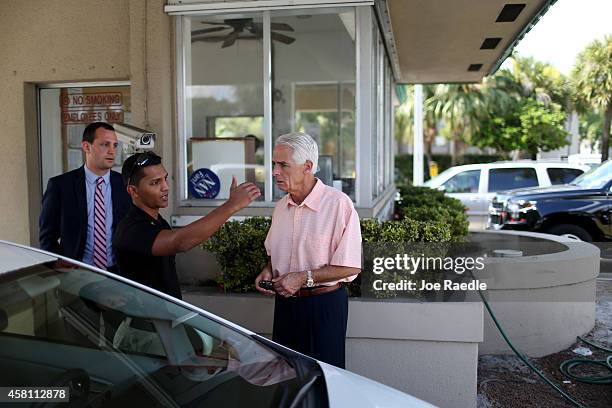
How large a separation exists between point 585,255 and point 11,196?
5.50 m

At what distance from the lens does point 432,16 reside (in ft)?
23.6

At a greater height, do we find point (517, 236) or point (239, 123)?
point (239, 123)

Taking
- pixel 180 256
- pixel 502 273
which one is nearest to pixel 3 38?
pixel 180 256

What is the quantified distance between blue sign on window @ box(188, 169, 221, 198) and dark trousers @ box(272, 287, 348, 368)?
2.56 metres

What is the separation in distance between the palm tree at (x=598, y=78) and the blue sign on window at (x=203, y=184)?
26.3m

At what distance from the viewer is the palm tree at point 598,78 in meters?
28.4

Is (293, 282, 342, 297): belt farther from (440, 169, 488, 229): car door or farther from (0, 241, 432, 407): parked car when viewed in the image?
(440, 169, 488, 229): car door

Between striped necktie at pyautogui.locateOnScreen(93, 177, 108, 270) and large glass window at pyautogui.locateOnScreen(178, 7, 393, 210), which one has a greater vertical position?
large glass window at pyautogui.locateOnScreen(178, 7, 393, 210)

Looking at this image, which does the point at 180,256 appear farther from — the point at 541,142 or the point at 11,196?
the point at 541,142

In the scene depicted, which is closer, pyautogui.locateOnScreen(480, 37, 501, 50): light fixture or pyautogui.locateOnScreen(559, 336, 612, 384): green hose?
pyautogui.locateOnScreen(559, 336, 612, 384): green hose

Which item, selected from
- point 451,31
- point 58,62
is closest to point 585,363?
point 451,31

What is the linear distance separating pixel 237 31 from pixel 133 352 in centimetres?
564

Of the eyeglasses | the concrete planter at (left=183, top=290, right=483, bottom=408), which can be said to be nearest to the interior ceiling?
the concrete planter at (left=183, top=290, right=483, bottom=408)

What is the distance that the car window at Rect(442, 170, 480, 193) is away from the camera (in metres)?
14.3
